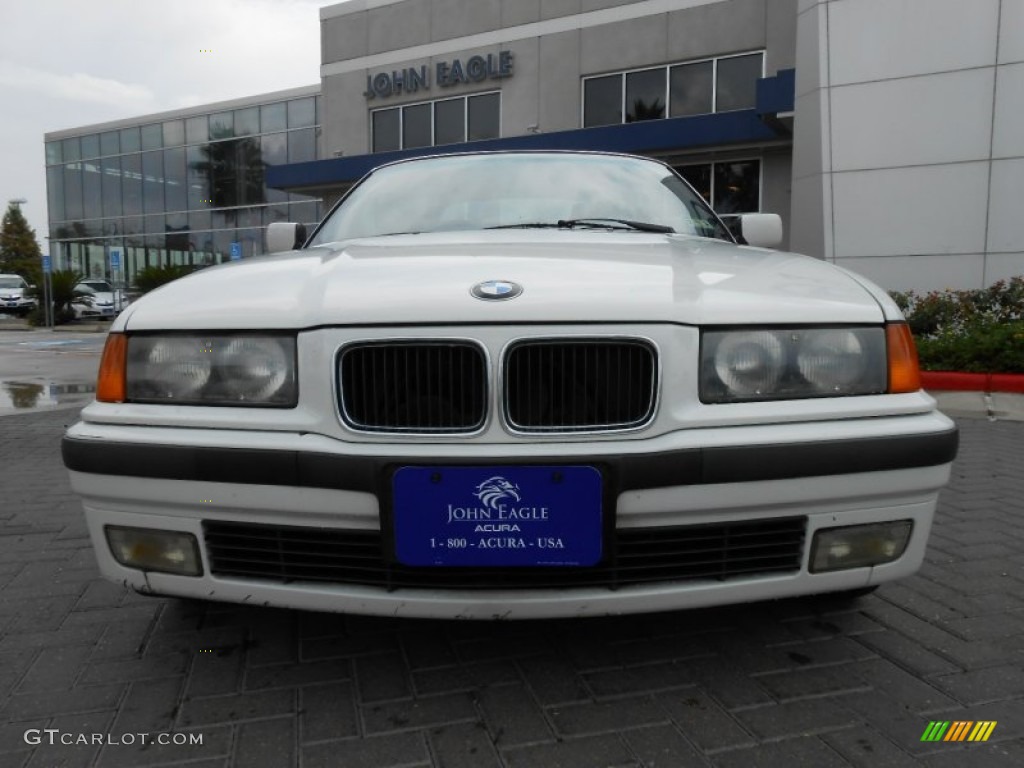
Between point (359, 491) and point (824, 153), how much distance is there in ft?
32.9

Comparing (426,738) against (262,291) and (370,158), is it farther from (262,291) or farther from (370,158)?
(370,158)

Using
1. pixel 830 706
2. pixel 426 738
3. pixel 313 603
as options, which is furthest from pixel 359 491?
pixel 830 706

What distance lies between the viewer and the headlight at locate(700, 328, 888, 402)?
179 centimetres

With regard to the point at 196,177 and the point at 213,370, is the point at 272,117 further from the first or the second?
the point at 213,370

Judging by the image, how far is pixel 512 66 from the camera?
17.6 meters

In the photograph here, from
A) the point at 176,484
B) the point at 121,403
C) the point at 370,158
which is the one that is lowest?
the point at 176,484

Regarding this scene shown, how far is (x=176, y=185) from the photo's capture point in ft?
104

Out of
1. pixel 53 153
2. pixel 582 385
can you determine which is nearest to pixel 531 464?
pixel 582 385

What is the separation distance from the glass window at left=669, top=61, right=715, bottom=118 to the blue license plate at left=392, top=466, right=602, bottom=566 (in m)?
Result: 15.4

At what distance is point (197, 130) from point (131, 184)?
454 centimetres

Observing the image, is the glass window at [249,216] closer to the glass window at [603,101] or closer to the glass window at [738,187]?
the glass window at [603,101]

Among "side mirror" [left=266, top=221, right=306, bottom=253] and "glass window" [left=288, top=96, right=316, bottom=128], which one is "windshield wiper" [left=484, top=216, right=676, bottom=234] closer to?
"side mirror" [left=266, top=221, right=306, bottom=253]

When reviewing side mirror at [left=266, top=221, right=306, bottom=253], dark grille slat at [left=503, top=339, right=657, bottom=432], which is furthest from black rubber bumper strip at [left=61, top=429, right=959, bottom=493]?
side mirror at [left=266, top=221, right=306, bottom=253]

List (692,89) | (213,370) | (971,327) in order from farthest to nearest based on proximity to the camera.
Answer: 1. (692,89)
2. (971,327)
3. (213,370)
